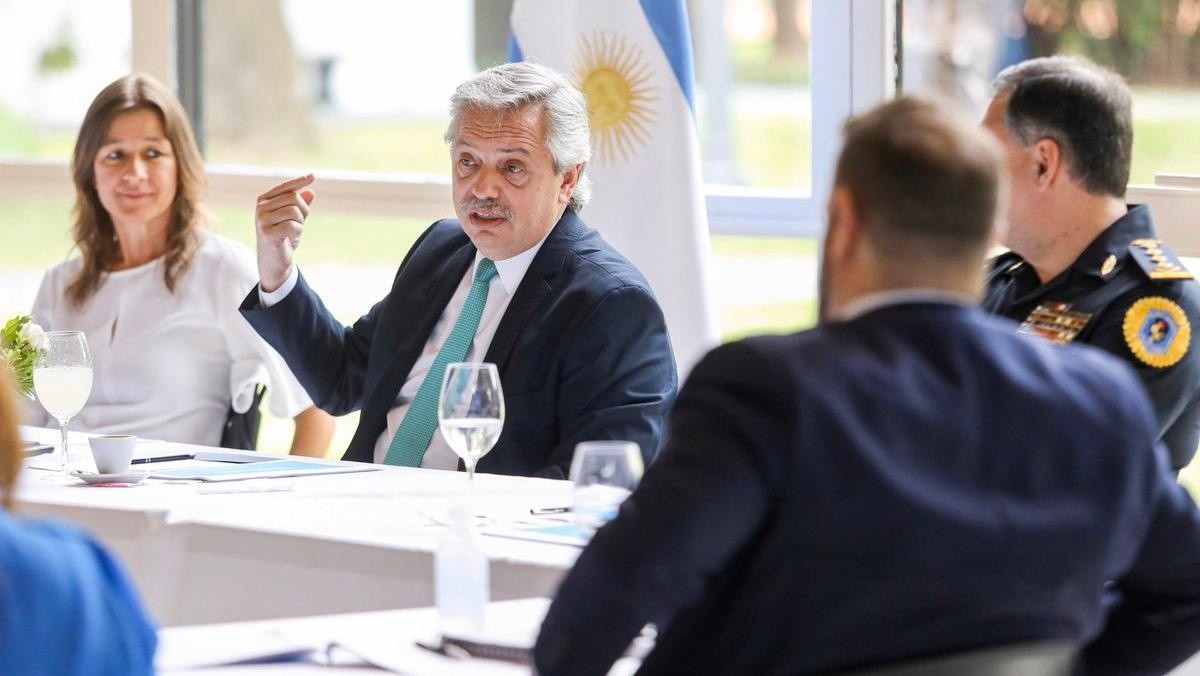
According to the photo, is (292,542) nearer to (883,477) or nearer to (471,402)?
(471,402)

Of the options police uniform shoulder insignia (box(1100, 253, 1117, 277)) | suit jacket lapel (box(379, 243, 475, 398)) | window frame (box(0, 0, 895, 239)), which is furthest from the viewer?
window frame (box(0, 0, 895, 239))

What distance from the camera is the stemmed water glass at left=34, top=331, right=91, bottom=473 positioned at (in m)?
2.81

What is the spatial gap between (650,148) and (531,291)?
109 cm

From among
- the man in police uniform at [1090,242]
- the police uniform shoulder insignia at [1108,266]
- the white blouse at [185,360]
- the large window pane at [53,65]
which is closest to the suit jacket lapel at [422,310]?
the white blouse at [185,360]

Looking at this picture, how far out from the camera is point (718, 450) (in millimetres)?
1335

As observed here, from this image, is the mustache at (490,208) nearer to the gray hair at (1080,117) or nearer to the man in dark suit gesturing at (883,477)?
the gray hair at (1080,117)

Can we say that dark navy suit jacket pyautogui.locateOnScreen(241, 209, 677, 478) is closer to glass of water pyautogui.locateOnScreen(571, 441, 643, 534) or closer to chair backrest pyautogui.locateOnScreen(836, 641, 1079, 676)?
glass of water pyautogui.locateOnScreen(571, 441, 643, 534)

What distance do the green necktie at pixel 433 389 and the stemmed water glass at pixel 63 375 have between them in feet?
1.94

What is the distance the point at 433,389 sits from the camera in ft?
10.1

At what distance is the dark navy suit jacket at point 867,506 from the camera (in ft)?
4.34

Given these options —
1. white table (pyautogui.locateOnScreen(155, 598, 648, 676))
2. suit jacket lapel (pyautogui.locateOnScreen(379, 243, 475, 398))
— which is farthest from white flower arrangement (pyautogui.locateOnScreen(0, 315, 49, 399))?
white table (pyautogui.locateOnScreen(155, 598, 648, 676))

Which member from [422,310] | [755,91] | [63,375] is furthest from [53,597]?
[755,91]

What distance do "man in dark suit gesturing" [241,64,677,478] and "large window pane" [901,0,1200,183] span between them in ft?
4.90

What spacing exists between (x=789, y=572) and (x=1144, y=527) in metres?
0.40
